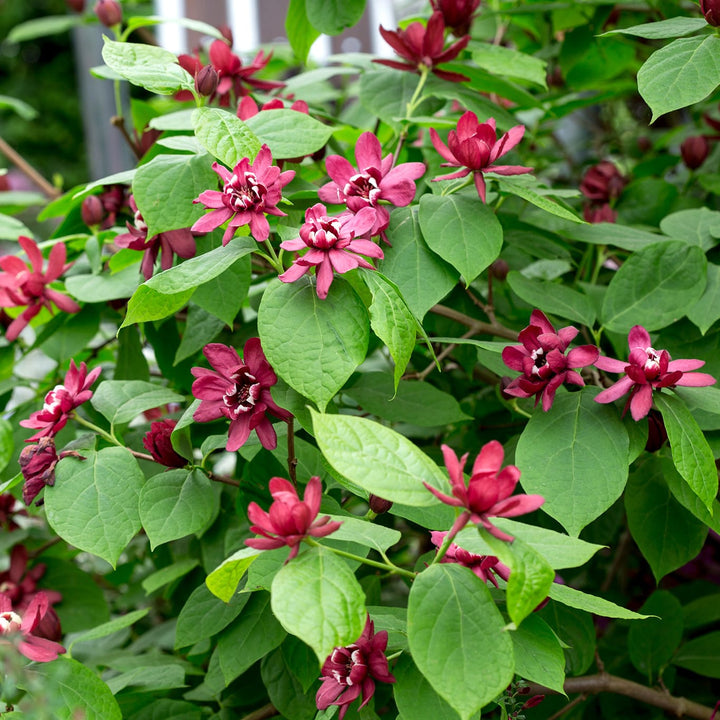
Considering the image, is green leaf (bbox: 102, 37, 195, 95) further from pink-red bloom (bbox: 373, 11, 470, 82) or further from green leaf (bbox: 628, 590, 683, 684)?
green leaf (bbox: 628, 590, 683, 684)

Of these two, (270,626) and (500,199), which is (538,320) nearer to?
(500,199)

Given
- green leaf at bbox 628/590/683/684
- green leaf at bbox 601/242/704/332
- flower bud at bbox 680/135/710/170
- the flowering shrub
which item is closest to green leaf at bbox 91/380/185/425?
the flowering shrub

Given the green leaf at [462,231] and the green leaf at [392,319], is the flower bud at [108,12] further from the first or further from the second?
the green leaf at [392,319]

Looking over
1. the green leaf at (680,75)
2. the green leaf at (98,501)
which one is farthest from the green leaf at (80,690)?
the green leaf at (680,75)

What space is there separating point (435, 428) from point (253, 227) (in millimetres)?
495

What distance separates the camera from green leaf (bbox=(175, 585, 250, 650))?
2.56 ft

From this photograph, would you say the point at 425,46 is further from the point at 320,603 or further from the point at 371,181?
the point at 320,603

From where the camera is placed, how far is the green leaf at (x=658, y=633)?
97 cm

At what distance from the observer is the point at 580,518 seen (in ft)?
2.18

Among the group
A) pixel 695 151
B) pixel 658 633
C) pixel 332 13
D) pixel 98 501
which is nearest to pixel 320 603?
pixel 98 501

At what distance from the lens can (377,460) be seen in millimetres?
537

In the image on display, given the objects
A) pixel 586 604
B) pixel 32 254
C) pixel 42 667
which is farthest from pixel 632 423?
pixel 32 254

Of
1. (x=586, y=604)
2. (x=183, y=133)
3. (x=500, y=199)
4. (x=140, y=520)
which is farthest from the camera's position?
(x=183, y=133)

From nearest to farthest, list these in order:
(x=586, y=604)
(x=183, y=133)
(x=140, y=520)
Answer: (x=586, y=604), (x=140, y=520), (x=183, y=133)
